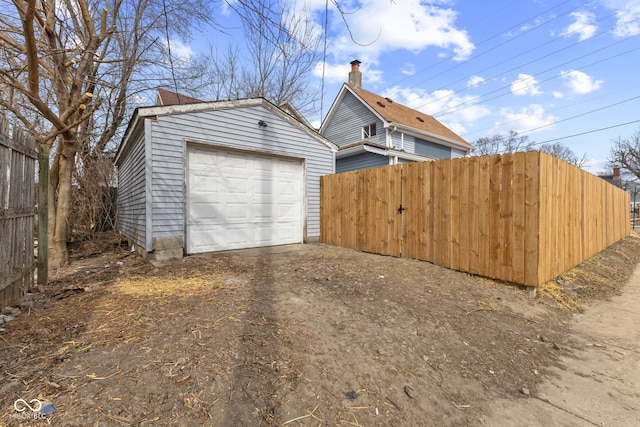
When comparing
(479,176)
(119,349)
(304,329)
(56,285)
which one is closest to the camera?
(119,349)

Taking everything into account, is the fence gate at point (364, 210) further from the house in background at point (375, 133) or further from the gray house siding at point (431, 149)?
the gray house siding at point (431, 149)

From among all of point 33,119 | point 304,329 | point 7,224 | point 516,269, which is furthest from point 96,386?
point 33,119

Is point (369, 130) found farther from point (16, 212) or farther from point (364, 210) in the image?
point (16, 212)

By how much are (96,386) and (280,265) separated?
3.39m

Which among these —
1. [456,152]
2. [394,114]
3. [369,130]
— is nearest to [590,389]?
[369,130]

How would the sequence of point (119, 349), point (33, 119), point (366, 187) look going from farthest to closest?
point (33, 119) → point (366, 187) → point (119, 349)

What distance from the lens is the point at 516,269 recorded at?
428cm

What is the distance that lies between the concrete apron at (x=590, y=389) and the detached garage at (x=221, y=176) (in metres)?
5.67

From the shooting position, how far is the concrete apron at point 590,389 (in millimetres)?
1981

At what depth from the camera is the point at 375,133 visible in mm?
14633

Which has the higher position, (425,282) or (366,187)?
(366,187)

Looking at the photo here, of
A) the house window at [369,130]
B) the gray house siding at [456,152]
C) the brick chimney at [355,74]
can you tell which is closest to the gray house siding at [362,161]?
the house window at [369,130]

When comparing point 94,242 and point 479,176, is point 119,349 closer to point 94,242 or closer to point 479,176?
point 479,176

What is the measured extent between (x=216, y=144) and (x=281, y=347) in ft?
17.0
